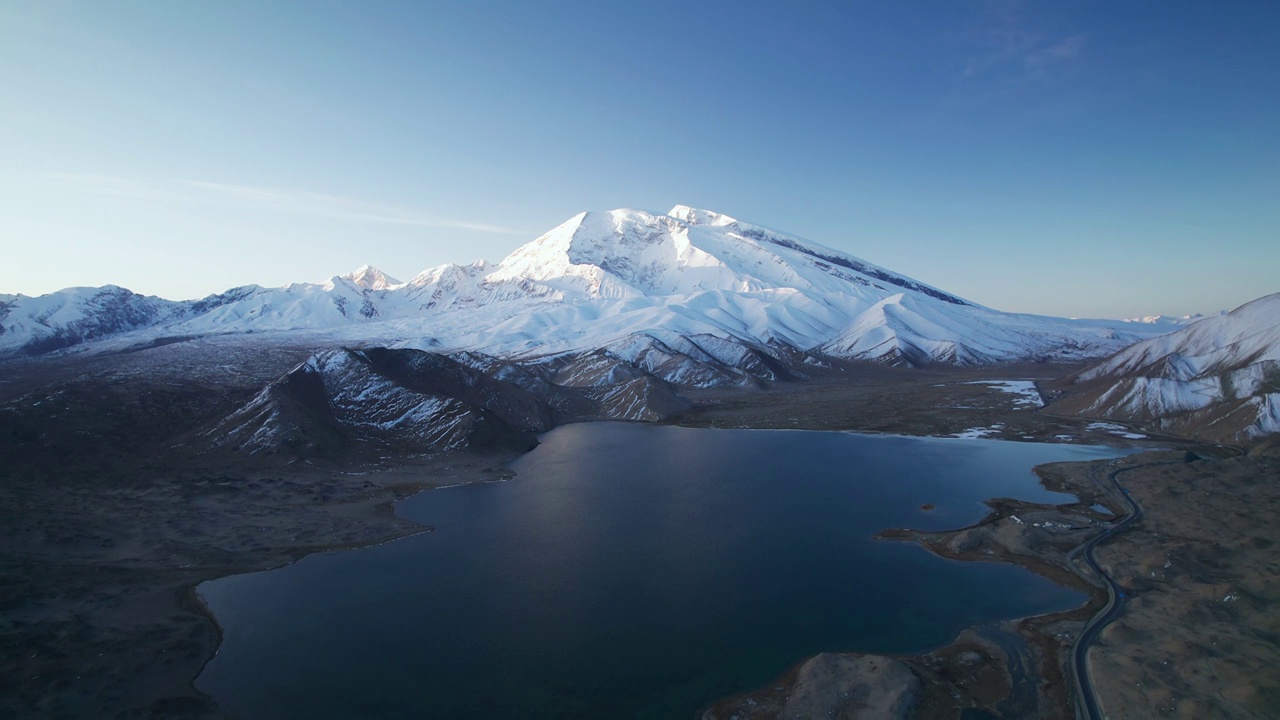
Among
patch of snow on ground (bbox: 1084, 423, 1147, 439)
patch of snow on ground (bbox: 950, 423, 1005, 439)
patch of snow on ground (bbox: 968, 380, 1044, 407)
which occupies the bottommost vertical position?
patch of snow on ground (bbox: 950, 423, 1005, 439)

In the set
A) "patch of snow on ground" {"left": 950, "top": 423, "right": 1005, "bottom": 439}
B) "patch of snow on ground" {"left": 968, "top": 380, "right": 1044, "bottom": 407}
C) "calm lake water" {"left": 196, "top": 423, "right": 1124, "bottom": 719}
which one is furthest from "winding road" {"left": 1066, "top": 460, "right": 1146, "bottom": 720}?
"patch of snow on ground" {"left": 968, "top": 380, "right": 1044, "bottom": 407}

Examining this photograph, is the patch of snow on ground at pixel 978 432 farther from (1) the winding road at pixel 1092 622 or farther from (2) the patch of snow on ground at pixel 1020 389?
(1) the winding road at pixel 1092 622

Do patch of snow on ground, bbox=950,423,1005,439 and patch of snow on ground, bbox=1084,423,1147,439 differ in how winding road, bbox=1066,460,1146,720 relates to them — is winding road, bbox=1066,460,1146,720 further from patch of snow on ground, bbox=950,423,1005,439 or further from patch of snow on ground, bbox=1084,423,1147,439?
patch of snow on ground, bbox=950,423,1005,439

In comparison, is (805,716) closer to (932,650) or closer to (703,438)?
(932,650)

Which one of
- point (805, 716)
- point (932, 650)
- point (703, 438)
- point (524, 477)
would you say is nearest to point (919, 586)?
point (932, 650)

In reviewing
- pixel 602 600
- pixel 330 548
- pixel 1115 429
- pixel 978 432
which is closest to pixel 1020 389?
pixel 1115 429

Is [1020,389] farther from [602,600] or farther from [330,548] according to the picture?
[330,548]

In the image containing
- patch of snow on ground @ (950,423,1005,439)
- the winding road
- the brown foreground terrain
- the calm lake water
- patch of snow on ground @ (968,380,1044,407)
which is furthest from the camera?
patch of snow on ground @ (968,380,1044,407)
